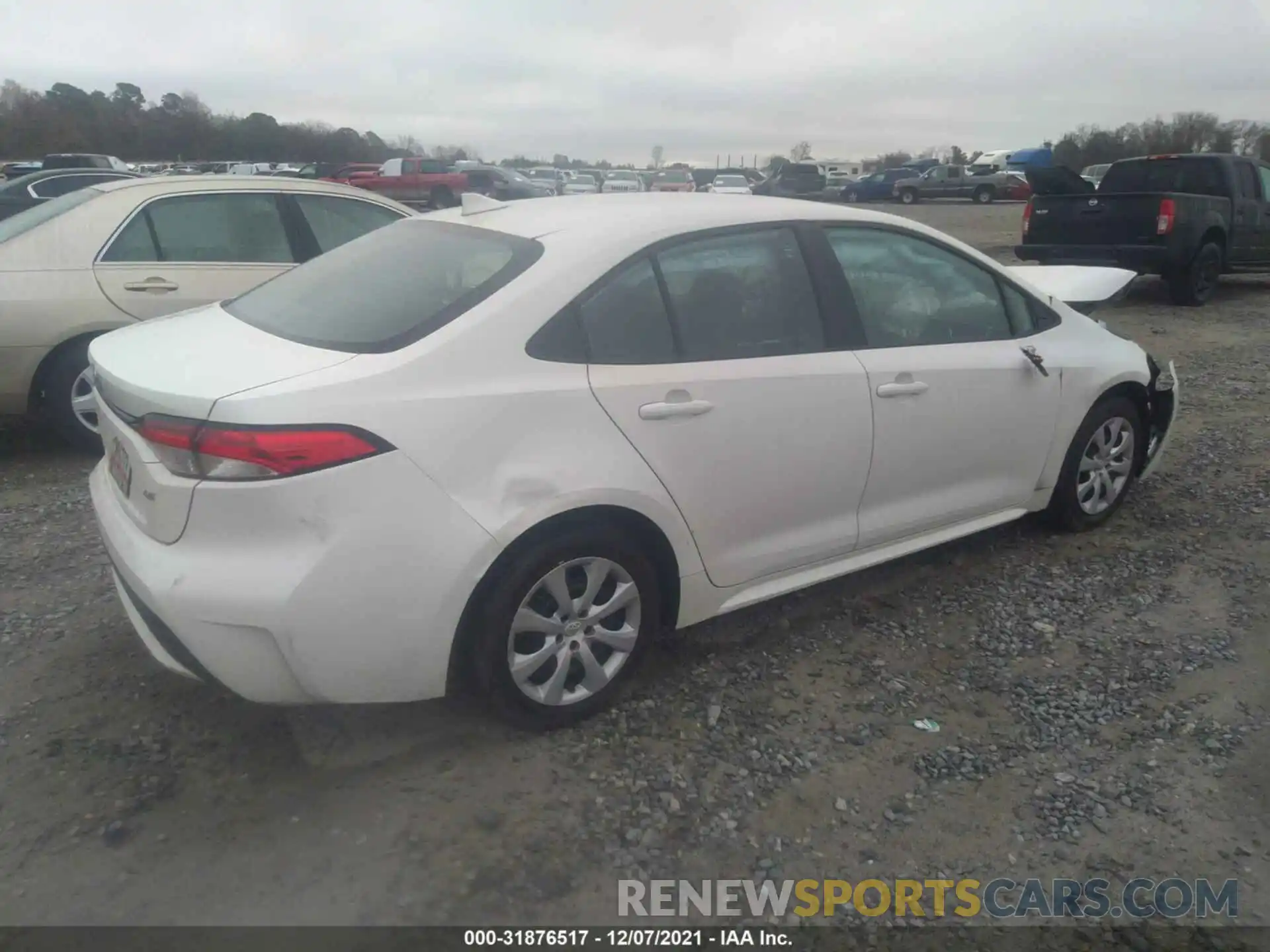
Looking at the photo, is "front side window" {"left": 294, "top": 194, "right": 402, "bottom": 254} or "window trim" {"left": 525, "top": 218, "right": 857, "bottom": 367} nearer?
"window trim" {"left": 525, "top": 218, "right": 857, "bottom": 367}

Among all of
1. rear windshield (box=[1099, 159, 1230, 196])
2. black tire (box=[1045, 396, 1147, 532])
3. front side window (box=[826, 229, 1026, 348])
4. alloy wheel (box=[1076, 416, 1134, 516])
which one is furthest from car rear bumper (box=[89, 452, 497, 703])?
rear windshield (box=[1099, 159, 1230, 196])

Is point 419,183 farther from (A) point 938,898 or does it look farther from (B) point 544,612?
(A) point 938,898

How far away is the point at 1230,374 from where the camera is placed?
7844 mm

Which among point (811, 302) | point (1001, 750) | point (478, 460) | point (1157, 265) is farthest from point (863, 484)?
point (1157, 265)

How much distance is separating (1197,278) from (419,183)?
83.7ft

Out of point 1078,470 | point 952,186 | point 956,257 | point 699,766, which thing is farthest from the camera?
point 952,186

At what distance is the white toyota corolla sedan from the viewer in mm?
2521

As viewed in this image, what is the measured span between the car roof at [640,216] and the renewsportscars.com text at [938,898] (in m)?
1.89

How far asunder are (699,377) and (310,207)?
4.10 m

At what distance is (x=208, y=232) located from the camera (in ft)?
19.3

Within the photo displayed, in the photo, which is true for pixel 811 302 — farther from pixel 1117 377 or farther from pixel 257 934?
pixel 257 934

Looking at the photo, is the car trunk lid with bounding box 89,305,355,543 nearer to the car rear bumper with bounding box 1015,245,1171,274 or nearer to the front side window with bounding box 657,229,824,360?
the front side window with bounding box 657,229,824,360

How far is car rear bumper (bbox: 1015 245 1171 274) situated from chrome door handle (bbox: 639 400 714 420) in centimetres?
904

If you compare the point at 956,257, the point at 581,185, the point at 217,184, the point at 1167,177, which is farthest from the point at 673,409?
the point at 581,185
